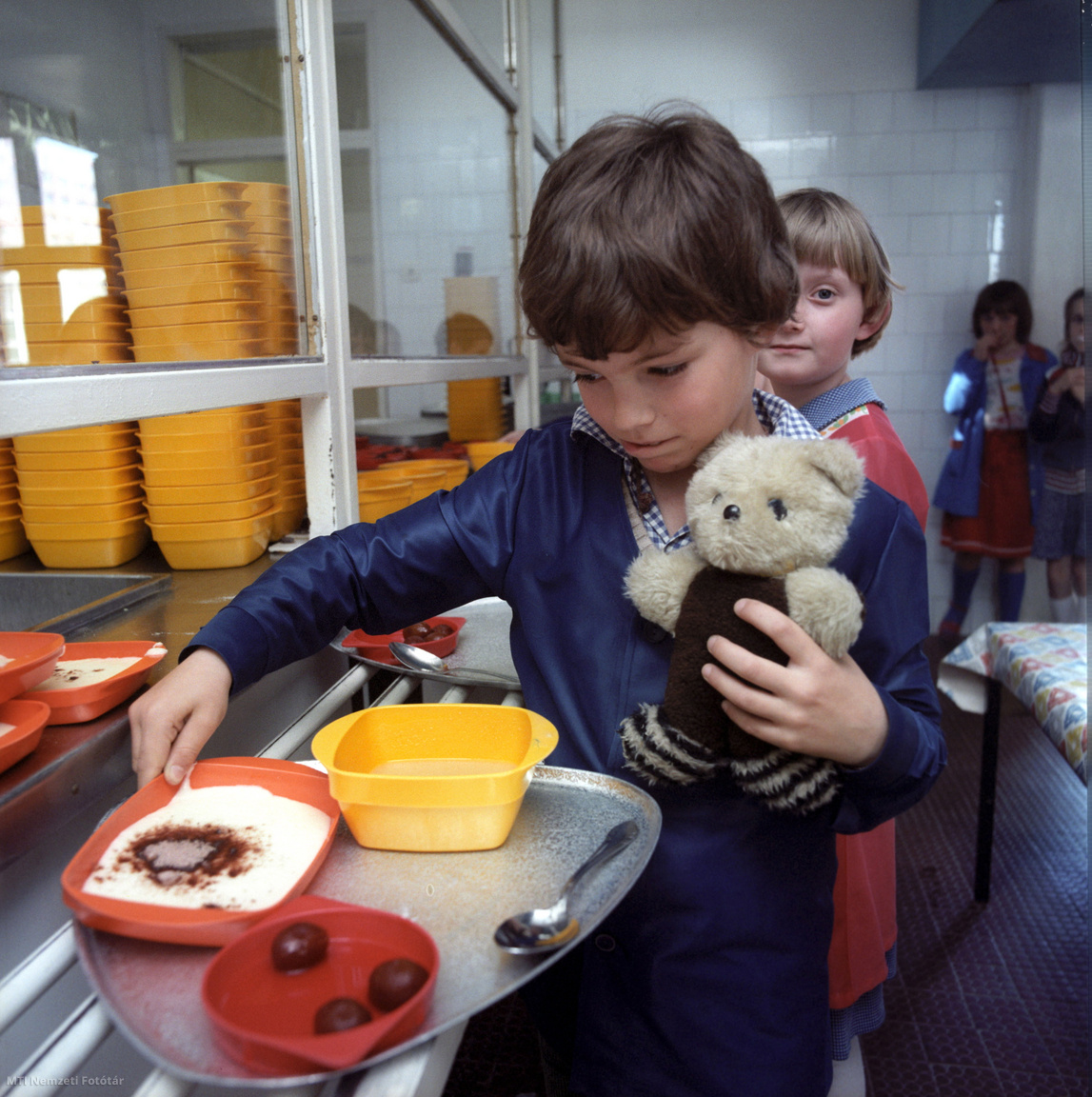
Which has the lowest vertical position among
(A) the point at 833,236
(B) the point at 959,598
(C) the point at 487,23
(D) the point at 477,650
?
(B) the point at 959,598

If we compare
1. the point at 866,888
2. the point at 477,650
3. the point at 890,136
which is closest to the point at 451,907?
the point at 477,650

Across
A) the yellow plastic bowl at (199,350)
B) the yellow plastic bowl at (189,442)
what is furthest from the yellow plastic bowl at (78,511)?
the yellow plastic bowl at (199,350)

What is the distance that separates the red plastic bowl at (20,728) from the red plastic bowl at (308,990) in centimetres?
36

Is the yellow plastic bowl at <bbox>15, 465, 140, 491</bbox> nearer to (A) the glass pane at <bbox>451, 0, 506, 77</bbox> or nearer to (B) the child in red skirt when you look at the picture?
(A) the glass pane at <bbox>451, 0, 506, 77</bbox>

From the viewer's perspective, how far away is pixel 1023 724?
127 inches

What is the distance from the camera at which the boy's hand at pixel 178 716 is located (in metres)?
0.70

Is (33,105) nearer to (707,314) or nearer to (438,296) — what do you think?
(707,314)

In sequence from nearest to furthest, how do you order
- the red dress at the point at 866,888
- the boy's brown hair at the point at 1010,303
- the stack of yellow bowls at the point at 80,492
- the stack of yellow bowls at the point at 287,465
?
the red dress at the point at 866,888
the stack of yellow bowls at the point at 80,492
the stack of yellow bowls at the point at 287,465
the boy's brown hair at the point at 1010,303

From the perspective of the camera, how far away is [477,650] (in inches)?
48.8

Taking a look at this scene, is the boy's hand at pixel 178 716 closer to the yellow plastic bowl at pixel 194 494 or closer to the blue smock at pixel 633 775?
the blue smock at pixel 633 775

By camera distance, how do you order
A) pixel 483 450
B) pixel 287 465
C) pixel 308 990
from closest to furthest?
pixel 308 990
pixel 287 465
pixel 483 450

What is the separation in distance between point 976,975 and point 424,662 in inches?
60.9

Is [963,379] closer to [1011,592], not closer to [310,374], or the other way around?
[1011,592]

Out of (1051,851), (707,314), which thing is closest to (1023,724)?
(1051,851)
